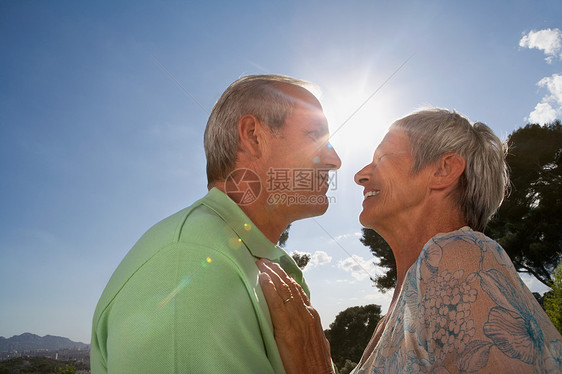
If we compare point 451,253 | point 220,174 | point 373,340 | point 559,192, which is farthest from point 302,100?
point 559,192

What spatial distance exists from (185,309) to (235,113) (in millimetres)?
1513

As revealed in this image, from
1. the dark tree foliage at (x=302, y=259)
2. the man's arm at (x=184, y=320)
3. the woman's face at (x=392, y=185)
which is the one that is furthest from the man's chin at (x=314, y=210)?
the dark tree foliage at (x=302, y=259)

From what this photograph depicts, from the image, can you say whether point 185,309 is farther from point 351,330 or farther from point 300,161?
point 351,330

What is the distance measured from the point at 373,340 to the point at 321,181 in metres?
1.37

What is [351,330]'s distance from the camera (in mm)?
18781

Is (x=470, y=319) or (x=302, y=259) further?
(x=302, y=259)

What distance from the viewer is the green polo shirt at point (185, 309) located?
1405mm

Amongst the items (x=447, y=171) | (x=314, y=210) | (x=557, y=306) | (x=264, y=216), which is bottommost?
(x=264, y=216)

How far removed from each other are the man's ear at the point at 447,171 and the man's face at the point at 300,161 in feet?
2.41

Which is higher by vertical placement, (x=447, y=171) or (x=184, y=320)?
(x=447, y=171)

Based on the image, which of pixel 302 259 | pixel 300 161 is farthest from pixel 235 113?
pixel 302 259

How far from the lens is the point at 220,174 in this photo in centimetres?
257

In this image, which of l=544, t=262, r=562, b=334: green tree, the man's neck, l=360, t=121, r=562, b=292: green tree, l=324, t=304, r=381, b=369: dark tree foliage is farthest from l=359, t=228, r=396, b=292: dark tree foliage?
the man's neck

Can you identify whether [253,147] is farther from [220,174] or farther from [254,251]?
[254,251]
